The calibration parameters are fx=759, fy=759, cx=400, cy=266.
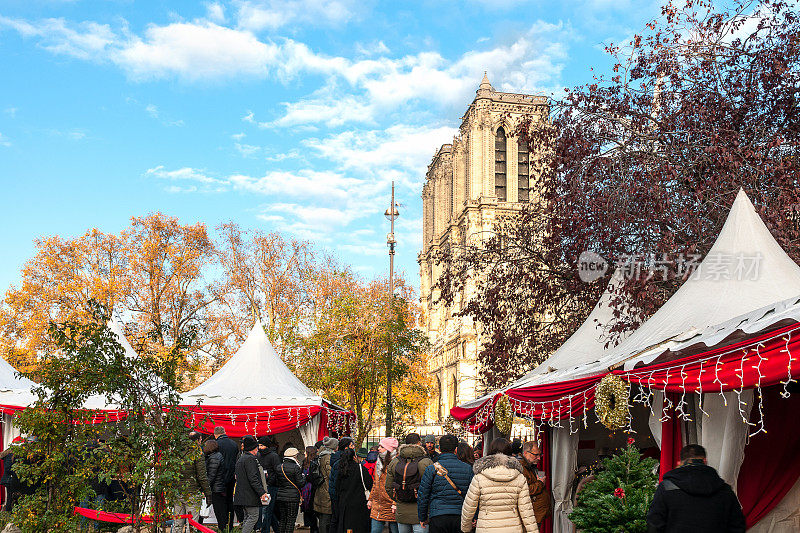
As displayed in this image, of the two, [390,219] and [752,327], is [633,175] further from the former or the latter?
[390,219]

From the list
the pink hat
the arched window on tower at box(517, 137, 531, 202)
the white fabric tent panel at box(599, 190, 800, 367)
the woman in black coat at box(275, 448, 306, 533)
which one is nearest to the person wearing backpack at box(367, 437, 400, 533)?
the pink hat

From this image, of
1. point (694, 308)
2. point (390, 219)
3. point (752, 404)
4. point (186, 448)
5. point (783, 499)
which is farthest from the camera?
point (390, 219)

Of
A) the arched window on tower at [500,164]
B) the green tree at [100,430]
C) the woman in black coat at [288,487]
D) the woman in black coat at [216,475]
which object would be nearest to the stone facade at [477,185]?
the arched window on tower at [500,164]

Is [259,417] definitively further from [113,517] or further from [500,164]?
[500,164]

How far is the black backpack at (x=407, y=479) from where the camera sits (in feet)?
27.2

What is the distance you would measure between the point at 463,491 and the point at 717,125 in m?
8.55

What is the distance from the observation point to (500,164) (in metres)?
71.4

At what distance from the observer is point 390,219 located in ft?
93.5

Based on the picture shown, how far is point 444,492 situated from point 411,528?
132 cm

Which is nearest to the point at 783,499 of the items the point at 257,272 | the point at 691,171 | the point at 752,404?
the point at 752,404

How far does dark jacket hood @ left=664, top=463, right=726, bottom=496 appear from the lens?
486 centimetres

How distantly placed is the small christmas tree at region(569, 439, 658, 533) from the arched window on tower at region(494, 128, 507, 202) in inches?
2531

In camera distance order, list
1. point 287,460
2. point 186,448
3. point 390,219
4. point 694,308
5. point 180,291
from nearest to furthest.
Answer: point 186,448, point 694,308, point 287,460, point 390,219, point 180,291

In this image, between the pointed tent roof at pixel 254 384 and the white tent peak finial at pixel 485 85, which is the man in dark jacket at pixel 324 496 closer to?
the pointed tent roof at pixel 254 384
